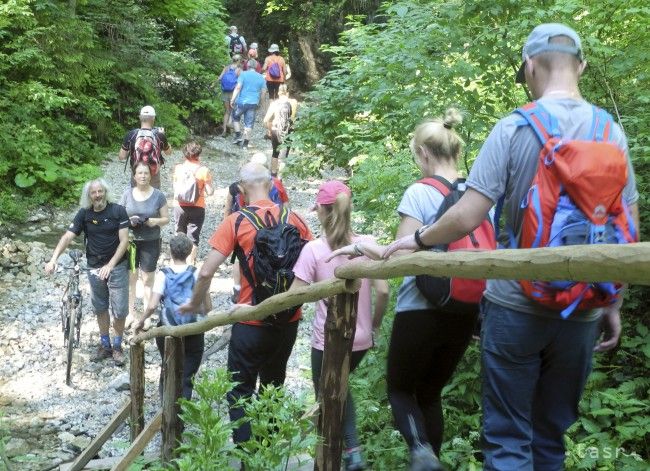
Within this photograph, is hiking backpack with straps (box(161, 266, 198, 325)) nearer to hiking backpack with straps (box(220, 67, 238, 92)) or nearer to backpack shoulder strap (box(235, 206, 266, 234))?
backpack shoulder strap (box(235, 206, 266, 234))

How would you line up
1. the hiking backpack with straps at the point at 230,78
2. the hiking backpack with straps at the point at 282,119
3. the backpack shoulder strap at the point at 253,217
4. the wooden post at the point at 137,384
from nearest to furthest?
the backpack shoulder strap at the point at 253,217, the wooden post at the point at 137,384, the hiking backpack with straps at the point at 282,119, the hiking backpack with straps at the point at 230,78

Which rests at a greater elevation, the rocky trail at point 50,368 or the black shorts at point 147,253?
the black shorts at point 147,253

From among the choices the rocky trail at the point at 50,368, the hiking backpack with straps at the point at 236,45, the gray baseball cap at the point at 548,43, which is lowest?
the rocky trail at the point at 50,368

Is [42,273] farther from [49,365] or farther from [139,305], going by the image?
[49,365]

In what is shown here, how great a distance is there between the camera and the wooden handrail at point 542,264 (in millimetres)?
1931

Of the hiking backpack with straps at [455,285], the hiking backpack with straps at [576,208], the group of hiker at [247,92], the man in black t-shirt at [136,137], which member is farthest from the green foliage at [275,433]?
the group of hiker at [247,92]

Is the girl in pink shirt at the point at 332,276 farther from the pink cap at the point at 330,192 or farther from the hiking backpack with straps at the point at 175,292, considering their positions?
the hiking backpack with straps at the point at 175,292

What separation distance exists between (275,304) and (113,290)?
532 centimetres

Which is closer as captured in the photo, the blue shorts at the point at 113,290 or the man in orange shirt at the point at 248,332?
the man in orange shirt at the point at 248,332

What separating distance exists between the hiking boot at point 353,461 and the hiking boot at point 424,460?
929 millimetres

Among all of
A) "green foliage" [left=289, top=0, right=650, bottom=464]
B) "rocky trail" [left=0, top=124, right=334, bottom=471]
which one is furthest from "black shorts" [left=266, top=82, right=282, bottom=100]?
"green foliage" [left=289, top=0, right=650, bottom=464]

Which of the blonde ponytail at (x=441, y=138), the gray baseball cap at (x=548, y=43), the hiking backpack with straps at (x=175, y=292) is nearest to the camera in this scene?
the gray baseball cap at (x=548, y=43)

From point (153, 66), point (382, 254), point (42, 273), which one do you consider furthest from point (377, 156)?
point (153, 66)

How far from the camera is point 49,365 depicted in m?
9.38
